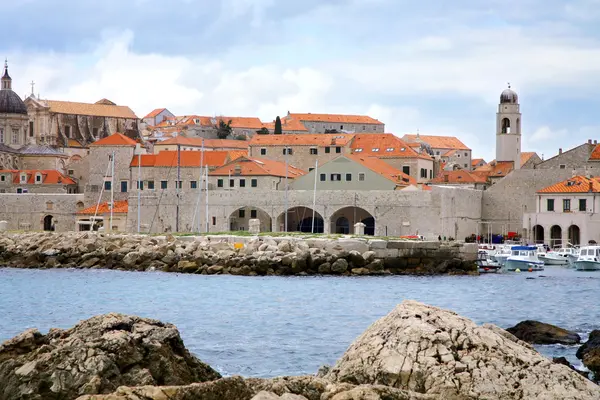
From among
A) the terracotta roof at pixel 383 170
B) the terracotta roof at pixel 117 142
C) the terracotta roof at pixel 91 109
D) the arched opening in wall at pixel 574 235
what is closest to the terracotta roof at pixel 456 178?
the terracotta roof at pixel 383 170

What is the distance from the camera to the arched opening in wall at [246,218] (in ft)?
179

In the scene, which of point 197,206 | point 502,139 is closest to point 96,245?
point 197,206

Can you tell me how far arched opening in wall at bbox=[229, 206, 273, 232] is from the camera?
5444 cm

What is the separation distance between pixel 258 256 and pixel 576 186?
2159 centimetres

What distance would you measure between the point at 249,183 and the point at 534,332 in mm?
39910

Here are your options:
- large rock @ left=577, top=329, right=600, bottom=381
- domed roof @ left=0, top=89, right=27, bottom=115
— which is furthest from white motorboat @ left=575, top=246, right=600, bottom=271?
domed roof @ left=0, top=89, right=27, bottom=115

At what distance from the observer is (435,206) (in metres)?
51.2

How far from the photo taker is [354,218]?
5344 cm

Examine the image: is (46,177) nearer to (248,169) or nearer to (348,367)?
(248,169)

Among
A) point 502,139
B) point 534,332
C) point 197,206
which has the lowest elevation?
point 534,332

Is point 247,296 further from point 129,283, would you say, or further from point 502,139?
point 502,139

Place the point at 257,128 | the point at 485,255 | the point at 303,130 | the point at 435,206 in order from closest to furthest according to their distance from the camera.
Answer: the point at 485,255 < the point at 435,206 < the point at 303,130 < the point at 257,128

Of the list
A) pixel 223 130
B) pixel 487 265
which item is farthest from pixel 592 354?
pixel 223 130

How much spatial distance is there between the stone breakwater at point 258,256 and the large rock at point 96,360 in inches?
981
